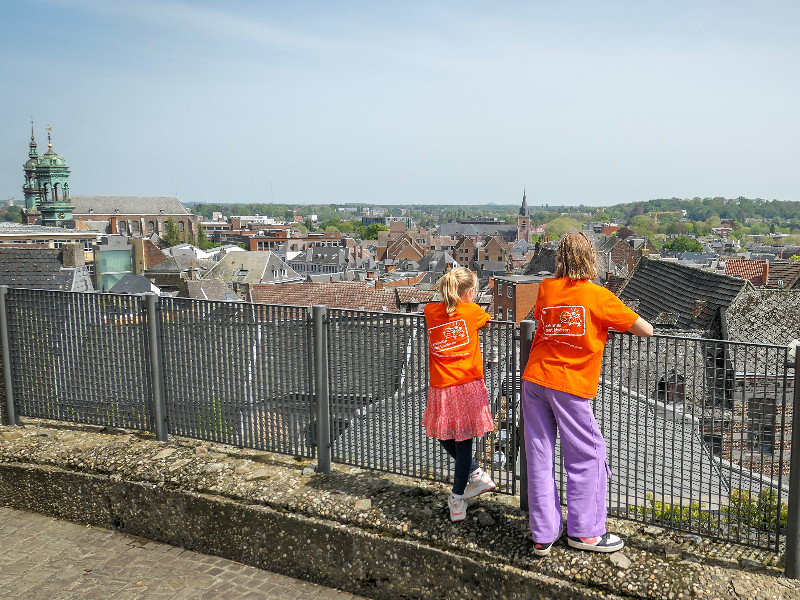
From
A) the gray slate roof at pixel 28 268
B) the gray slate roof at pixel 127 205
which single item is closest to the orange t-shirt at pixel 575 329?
the gray slate roof at pixel 28 268

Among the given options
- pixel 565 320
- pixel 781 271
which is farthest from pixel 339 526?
pixel 781 271

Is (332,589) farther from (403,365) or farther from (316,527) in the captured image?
(403,365)

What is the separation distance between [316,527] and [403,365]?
3.94ft

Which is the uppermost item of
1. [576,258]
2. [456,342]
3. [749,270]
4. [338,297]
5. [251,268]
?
[576,258]

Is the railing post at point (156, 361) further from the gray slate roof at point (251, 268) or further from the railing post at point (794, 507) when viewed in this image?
the gray slate roof at point (251, 268)

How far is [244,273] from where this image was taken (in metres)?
86.2

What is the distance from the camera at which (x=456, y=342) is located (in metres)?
4.22

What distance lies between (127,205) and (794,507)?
660 feet

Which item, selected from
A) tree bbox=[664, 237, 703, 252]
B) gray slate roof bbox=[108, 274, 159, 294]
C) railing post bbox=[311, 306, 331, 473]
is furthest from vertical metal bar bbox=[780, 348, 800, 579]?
tree bbox=[664, 237, 703, 252]

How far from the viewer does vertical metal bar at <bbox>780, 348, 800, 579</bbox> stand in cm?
350

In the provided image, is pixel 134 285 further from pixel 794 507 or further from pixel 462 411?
pixel 794 507

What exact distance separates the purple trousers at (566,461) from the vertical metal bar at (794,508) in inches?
36.1

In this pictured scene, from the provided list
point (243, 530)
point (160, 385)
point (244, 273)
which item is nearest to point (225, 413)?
point (160, 385)

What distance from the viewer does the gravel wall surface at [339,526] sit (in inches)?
145
